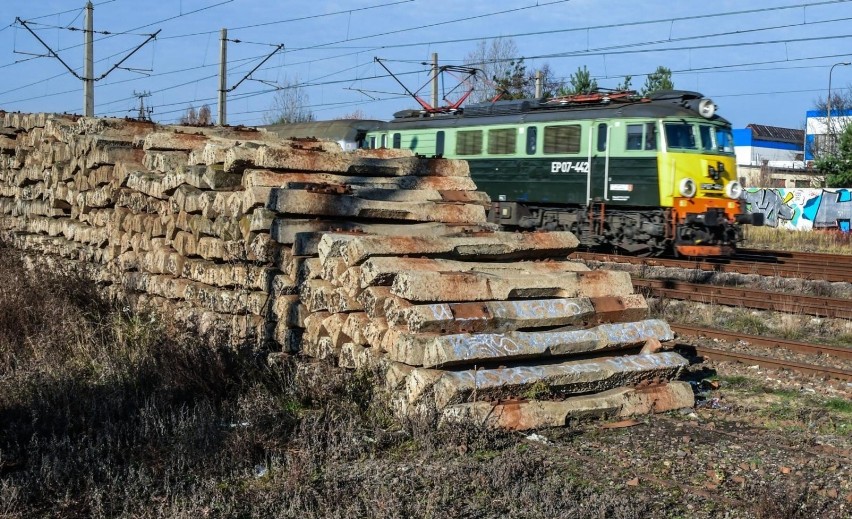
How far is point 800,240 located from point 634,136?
1216 cm

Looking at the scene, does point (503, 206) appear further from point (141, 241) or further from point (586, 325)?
point (586, 325)

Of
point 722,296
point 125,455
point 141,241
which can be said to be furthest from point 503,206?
point 125,455

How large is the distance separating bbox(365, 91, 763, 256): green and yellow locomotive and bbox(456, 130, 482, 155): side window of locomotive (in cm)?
3

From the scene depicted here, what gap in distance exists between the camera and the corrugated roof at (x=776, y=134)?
79.3m

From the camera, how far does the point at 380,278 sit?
245 inches

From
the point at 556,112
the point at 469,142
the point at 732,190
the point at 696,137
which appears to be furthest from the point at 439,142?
the point at 732,190

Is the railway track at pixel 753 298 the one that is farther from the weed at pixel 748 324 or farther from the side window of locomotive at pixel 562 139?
the side window of locomotive at pixel 562 139

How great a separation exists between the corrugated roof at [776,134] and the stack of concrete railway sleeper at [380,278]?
74739 millimetres

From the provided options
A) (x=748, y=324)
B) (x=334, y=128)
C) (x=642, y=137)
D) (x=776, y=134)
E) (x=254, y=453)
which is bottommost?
(x=254, y=453)

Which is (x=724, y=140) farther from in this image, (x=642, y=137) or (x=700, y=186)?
(x=642, y=137)

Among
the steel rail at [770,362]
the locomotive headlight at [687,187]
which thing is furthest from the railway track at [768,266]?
the steel rail at [770,362]

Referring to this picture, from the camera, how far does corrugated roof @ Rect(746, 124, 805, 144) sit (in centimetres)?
7931

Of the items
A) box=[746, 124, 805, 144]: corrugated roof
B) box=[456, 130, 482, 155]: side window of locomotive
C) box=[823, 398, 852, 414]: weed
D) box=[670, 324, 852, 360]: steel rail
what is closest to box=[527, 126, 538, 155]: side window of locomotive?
box=[456, 130, 482, 155]: side window of locomotive

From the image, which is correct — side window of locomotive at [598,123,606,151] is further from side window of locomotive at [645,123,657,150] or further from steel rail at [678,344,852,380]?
steel rail at [678,344,852,380]
